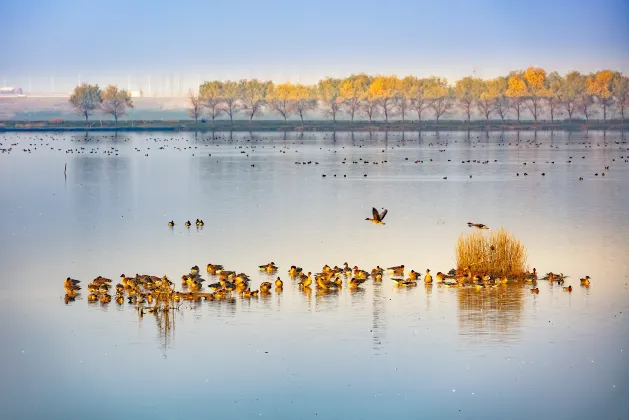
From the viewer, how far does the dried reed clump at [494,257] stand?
2659 cm

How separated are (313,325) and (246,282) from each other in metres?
3.92

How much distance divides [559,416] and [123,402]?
7266 mm

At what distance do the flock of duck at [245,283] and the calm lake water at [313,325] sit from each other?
15.0 inches

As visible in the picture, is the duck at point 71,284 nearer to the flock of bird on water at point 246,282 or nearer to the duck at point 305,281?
the flock of bird on water at point 246,282

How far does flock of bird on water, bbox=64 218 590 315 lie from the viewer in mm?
24250

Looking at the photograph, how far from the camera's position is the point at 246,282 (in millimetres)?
25547

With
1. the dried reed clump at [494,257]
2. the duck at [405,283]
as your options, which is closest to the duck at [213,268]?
the duck at [405,283]

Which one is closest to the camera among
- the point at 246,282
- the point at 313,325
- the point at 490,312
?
the point at 313,325

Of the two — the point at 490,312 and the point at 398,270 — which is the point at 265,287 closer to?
the point at 398,270

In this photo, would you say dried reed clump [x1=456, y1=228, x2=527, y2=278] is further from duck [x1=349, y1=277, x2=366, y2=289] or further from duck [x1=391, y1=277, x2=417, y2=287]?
duck [x1=349, y1=277, x2=366, y2=289]

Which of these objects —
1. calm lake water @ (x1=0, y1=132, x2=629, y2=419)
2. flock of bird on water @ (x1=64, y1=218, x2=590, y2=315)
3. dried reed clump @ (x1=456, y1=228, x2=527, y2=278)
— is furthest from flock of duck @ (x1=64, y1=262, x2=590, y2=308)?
calm lake water @ (x1=0, y1=132, x2=629, y2=419)

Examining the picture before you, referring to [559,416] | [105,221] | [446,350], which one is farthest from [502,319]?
[105,221]

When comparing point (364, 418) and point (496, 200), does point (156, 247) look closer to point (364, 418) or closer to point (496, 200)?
point (364, 418)

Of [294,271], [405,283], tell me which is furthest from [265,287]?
[405,283]
